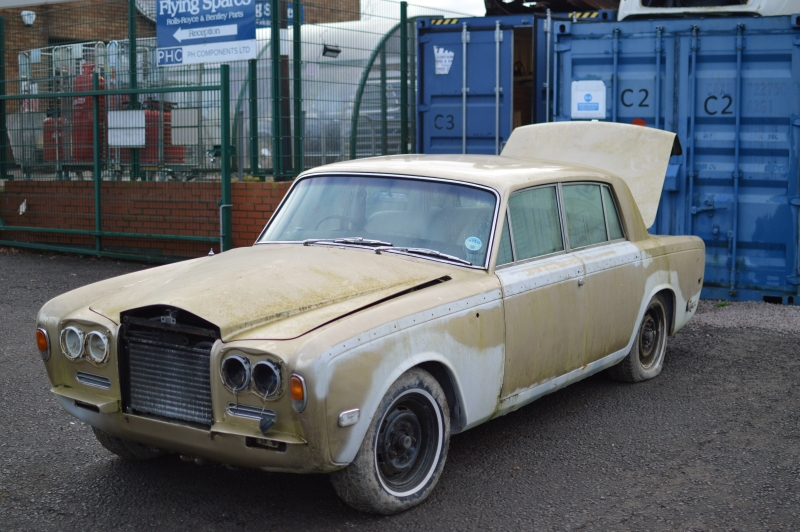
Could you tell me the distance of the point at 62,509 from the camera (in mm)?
4012

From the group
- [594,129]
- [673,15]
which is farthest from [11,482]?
[673,15]

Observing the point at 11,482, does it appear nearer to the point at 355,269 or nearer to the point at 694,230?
the point at 355,269

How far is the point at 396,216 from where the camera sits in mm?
4859

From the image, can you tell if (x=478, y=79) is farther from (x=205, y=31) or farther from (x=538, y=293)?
(x=538, y=293)

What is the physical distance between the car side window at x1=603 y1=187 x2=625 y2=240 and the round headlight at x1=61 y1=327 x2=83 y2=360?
10.8ft

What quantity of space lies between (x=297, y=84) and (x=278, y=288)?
273 inches

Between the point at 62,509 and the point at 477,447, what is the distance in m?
2.10

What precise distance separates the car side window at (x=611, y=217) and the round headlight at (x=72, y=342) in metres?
3.31

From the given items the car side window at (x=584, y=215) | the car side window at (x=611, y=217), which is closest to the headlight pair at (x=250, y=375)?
the car side window at (x=584, y=215)

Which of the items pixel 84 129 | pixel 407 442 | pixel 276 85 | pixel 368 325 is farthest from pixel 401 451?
pixel 84 129

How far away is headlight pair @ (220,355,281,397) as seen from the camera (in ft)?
11.5

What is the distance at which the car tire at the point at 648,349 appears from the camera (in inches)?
238

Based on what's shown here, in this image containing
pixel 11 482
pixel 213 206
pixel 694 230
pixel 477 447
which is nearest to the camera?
pixel 11 482

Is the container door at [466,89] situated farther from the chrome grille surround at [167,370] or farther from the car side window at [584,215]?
the chrome grille surround at [167,370]
